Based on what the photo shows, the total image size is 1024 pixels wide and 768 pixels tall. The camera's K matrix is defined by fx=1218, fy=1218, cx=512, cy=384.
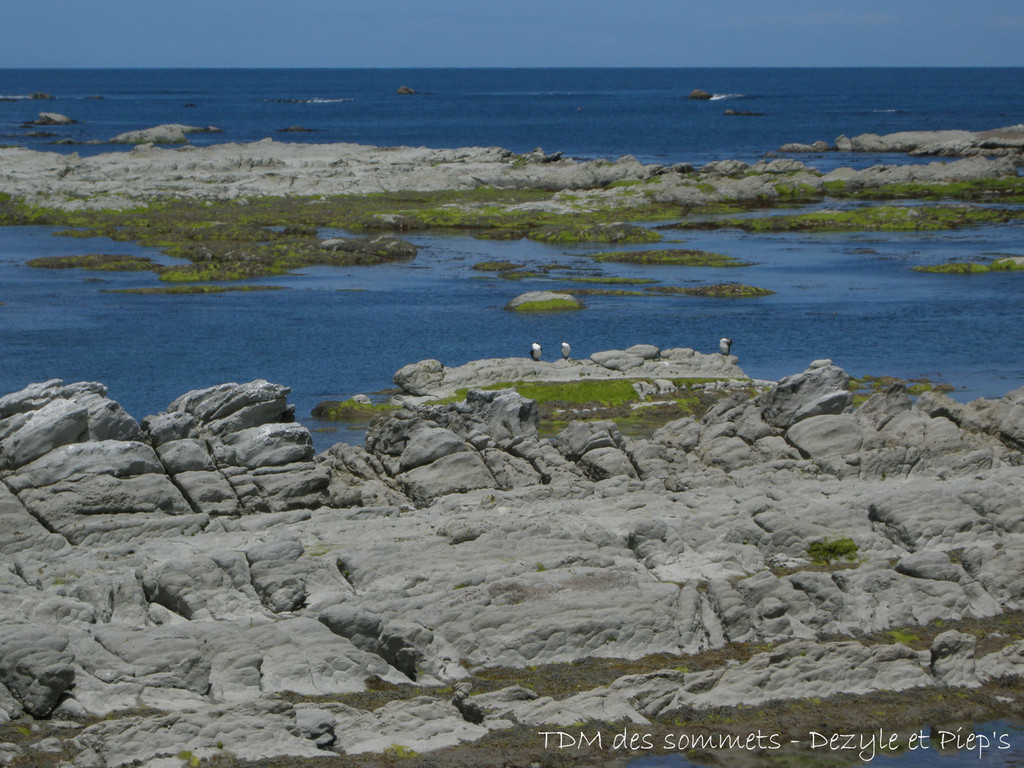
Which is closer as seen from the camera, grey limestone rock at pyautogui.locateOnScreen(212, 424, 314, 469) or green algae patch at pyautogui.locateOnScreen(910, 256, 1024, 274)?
grey limestone rock at pyautogui.locateOnScreen(212, 424, 314, 469)

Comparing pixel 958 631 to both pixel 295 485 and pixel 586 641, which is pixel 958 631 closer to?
pixel 586 641

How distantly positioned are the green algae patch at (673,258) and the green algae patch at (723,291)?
9899mm

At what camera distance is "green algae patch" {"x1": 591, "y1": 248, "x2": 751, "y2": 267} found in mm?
81250

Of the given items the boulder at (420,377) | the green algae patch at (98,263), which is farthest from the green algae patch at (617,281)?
the green algae patch at (98,263)

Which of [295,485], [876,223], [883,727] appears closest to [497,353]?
[295,485]

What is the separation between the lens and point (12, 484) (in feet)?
101

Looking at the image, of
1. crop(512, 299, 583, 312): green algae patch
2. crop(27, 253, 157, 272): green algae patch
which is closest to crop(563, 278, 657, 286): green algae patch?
crop(512, 299, 583, 312): green algae patch

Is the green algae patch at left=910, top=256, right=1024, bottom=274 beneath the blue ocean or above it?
above

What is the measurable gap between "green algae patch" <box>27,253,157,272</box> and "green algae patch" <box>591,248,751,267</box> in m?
30.8

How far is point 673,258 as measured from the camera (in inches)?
3238

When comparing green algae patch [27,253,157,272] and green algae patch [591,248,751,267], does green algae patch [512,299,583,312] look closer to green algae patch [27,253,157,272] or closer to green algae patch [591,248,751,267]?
green algae patch [591,248,751,267]

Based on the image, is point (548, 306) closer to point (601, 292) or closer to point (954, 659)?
point (601, 292)

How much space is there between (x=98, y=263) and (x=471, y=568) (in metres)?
63.1

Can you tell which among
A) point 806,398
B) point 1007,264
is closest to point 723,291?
point 1007,264
